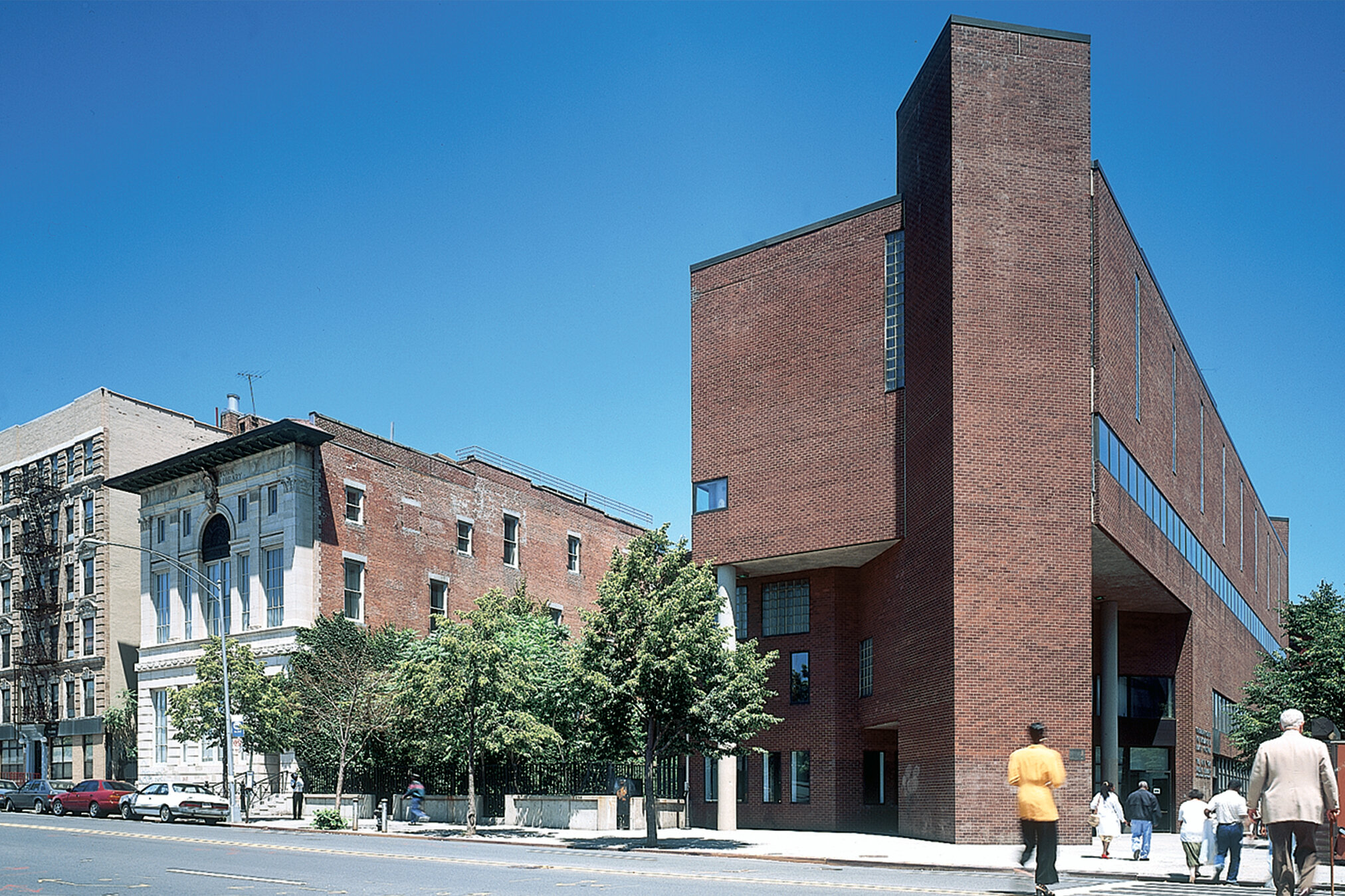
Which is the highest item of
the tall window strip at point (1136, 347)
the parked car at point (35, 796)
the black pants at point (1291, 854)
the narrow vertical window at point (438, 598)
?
the tall window strip at point (1136, 347)

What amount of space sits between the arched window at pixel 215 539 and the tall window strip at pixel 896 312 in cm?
3093

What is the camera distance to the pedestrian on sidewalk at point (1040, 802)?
524 inches

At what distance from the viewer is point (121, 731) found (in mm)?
59094

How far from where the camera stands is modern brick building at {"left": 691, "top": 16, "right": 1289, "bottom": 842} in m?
32.2

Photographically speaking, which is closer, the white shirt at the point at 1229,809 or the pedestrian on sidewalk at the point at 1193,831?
the white shirt at the point at 1229,809

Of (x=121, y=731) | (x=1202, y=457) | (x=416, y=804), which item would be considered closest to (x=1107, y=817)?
(x=416, y=804)

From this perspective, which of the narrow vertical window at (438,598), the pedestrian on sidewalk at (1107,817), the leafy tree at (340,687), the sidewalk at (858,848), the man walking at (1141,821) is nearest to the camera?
the sidewalk at (858,848)

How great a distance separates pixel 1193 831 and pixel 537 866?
11.3m

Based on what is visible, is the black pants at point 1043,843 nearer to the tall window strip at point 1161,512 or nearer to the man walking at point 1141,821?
the man walking at point 1141,821

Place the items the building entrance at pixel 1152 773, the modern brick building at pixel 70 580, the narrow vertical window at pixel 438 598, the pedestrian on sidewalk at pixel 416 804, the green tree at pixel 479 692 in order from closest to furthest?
1. the green tree at pixel 479 692
2. the pedestrian on sidewalk at pixel 416 804
3. the building entrance at pixel 1152 773
4. the narrow vertical window at pixel 438 598
5. the modern brick building at pixel 70 580

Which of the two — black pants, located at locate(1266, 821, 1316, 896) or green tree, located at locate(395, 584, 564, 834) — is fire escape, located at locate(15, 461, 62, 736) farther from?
black pants, located at locate(1266, 821, 1316, 896)

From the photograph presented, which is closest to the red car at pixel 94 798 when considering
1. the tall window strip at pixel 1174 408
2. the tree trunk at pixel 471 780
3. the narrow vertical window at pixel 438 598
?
the narrow vertical window at pixel 438 598

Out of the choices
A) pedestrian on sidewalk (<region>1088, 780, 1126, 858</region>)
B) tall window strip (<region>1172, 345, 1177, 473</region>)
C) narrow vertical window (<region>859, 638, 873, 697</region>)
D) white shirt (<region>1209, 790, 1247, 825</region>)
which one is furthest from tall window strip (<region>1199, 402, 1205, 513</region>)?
white shirt (<region>1209, 790, 1247, 825</region>)

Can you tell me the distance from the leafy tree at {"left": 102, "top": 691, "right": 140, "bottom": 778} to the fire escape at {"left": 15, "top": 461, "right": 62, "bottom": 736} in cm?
516
